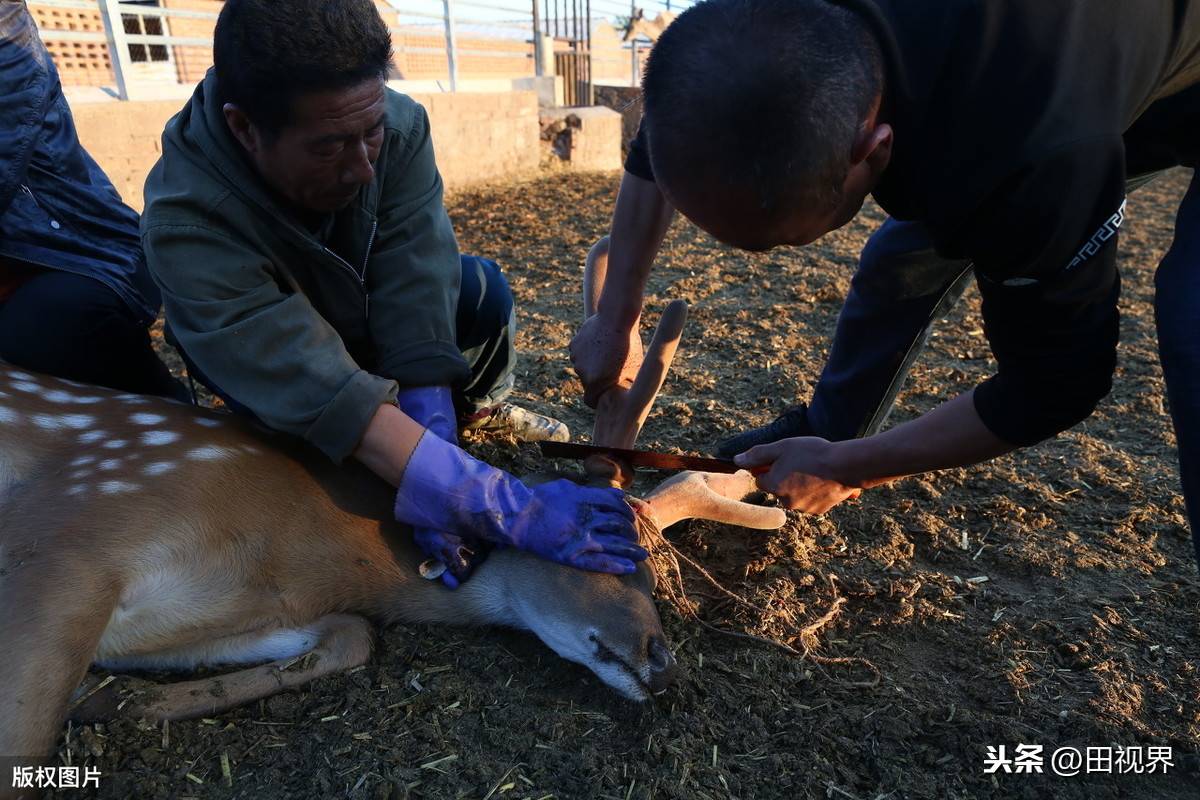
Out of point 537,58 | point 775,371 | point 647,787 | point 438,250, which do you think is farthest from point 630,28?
point 647,787

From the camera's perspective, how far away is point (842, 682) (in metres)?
2.37

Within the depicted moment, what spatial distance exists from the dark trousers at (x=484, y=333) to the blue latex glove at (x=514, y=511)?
96cm

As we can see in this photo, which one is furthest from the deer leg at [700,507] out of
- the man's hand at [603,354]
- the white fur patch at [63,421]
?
the white fur patch at [63,421]

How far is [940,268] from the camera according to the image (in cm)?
303

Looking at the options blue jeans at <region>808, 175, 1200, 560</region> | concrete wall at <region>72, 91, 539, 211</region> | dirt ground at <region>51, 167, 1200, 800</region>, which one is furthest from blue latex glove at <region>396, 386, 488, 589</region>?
concrete wall at <region>72, 91, 539, 211</region>

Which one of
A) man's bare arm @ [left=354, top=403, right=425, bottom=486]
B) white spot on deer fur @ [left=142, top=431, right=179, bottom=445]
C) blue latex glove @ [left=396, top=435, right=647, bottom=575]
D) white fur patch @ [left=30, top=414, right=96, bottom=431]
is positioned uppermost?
man's bare arm @ [left=354, top=403, right=425, bottom=486]

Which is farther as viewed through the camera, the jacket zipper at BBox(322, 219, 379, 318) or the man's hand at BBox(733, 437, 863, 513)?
the jacket zipper at BBox(322, 219, 379, 318)

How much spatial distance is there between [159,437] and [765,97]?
6.39 ft

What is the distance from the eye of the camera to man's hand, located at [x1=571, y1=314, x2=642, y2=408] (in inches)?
116

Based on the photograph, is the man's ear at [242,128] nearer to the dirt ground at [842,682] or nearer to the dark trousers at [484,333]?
the dark trousers at [484,333]

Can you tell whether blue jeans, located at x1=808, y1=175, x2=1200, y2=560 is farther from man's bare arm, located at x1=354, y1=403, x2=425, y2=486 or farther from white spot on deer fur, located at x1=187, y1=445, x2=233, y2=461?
white spot on deer fur, located at x1=187, y1=445, x2=233, y2=461

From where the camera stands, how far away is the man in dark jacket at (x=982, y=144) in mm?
1614

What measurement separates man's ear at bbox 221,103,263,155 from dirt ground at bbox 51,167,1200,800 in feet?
4.35

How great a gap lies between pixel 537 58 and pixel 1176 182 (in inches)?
322
